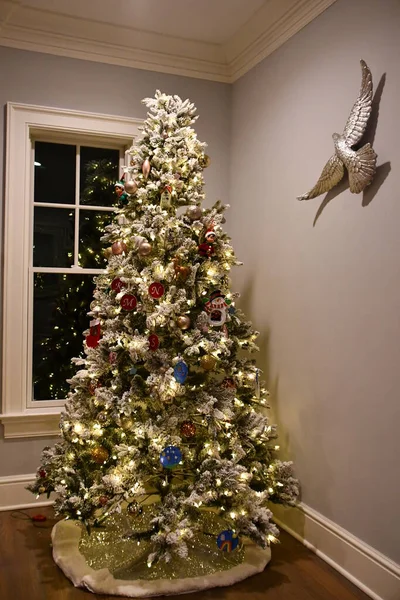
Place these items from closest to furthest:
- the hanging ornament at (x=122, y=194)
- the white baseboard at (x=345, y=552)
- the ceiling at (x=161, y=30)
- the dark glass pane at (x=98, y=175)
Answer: the white baseboard at (x=345, y=552)
the hanging ornament at (x=122, y=194)
the ceiling at (x=161, y=30)
the dark glass pane at (x=98, y=175)

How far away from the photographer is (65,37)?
3.39 m

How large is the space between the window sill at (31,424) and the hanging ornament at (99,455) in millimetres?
794

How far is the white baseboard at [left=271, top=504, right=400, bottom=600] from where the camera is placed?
7.48 ft

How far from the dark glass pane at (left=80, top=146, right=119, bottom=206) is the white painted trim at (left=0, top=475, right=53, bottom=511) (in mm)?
1781

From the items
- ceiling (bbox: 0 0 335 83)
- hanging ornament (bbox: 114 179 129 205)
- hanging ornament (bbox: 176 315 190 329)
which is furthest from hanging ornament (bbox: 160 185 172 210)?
ceiling (bbox: 0 0 335 83)

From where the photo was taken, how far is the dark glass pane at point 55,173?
11.7 feet

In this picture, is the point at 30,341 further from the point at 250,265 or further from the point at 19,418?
the point at 250,265

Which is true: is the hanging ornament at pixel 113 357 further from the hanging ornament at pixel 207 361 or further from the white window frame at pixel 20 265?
the white window frame at pixel 20 265

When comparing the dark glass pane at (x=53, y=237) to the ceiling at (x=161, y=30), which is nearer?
the ceiling at (x=161, y=30)

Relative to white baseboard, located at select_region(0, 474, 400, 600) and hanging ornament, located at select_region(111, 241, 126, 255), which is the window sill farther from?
hanging ornament, located at select_region(111, 241, 126, 255)

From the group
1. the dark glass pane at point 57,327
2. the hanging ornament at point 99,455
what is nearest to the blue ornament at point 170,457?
the hanging ornament at point 99,455

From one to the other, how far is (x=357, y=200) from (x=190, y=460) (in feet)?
4.76

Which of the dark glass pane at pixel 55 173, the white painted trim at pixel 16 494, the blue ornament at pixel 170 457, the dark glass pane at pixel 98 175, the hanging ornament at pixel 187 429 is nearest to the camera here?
the blue ornament at pixel 170 457

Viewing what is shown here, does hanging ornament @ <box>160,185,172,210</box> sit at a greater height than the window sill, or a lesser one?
greater
